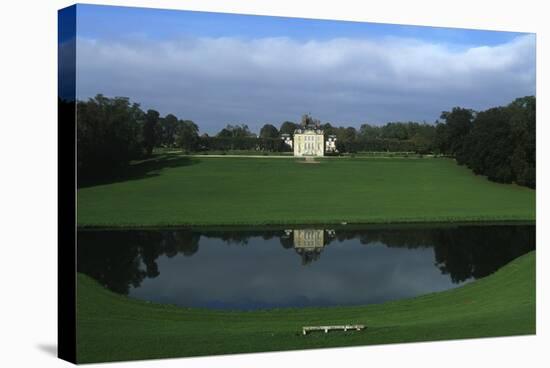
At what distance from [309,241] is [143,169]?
2.90 meters

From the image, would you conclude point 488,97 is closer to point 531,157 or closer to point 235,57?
point 531,157

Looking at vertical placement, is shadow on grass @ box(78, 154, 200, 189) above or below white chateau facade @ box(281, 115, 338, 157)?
below

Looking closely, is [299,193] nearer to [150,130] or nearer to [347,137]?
[347,137]

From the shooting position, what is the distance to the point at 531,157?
15008mm

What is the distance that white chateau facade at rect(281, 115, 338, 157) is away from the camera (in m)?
13.5

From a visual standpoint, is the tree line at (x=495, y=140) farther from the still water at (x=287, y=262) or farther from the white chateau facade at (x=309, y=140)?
the white chateau facade at (x=309, y=140)

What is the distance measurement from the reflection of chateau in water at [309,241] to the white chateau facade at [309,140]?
4.54 feet

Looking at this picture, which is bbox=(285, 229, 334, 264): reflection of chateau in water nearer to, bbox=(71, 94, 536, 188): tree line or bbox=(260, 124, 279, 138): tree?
bbox=(71, 94, 536, 188): tree line

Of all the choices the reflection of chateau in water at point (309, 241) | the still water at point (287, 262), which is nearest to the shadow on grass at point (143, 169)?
the still water at point (287, 262)

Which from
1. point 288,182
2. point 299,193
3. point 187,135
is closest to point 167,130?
point 187,135

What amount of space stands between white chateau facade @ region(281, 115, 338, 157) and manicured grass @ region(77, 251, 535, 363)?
9.18ft

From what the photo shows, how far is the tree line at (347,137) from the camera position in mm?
11742

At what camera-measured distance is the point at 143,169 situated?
501 inches

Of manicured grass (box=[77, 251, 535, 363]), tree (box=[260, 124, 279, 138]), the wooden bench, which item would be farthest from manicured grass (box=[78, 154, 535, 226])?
the wooden bench
